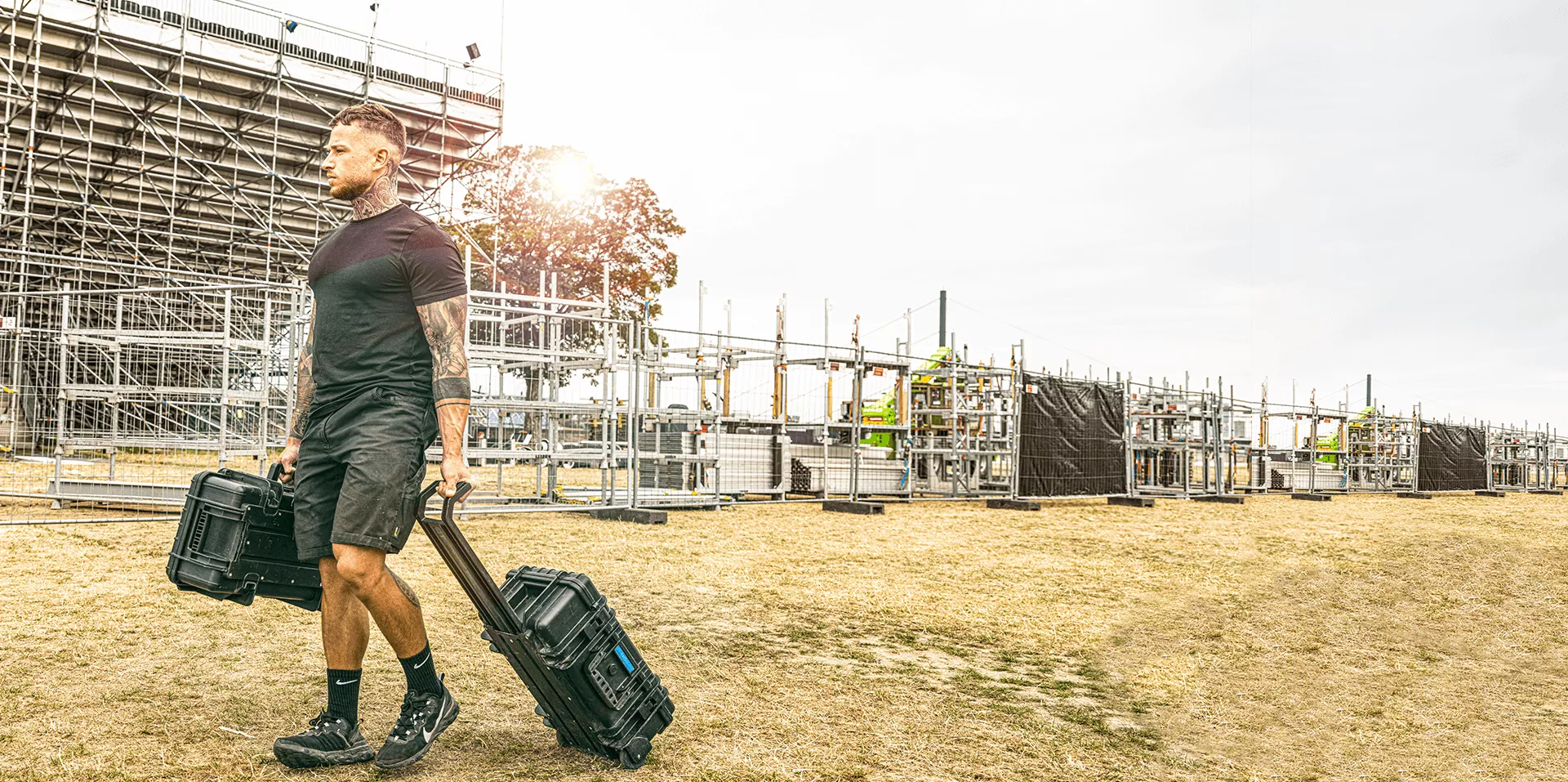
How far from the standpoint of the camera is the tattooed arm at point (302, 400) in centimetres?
365

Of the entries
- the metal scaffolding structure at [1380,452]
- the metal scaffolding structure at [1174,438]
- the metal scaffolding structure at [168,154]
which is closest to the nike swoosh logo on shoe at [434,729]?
the metal scaffolding structure at [168,154]

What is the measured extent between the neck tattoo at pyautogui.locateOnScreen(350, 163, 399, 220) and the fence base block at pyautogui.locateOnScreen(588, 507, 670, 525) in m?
8.18

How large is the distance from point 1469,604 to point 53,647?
9293 millimetres

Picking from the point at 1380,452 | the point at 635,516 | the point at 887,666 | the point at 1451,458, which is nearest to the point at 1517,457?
the point at 1451,458

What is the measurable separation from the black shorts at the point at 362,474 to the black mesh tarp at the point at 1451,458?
28292 millimetres

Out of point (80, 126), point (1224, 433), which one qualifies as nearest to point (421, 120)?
Result: point (80, 126)

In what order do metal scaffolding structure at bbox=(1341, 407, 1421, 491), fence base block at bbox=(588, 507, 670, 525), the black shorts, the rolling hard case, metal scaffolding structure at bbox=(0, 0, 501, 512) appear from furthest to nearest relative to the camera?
metal scaffolding structure at bbox=(1341, 407, 1421, 491)
metal scaffolding structure at bbox=(0, 0, 501, 512)
fence base block at bbox=(588, 507, 670, 525)
the rolling hard case
the black shorts

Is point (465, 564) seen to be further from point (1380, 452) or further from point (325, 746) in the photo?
point (1380, 452)

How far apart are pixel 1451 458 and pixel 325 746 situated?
1255 inches

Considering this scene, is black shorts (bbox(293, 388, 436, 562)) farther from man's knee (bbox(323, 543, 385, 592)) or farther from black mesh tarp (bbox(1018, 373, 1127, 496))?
black mesh tarp (bbox(1018, 373, 1127, 496))

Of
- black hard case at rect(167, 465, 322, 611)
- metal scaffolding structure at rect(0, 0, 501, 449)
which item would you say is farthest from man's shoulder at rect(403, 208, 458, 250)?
metal scaffolding structure at rect(0, 0, 501, 449)

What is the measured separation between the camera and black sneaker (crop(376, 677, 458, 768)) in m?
3.45

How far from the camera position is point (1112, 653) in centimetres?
581

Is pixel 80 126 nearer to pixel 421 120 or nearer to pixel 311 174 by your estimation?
pixel 311 174
